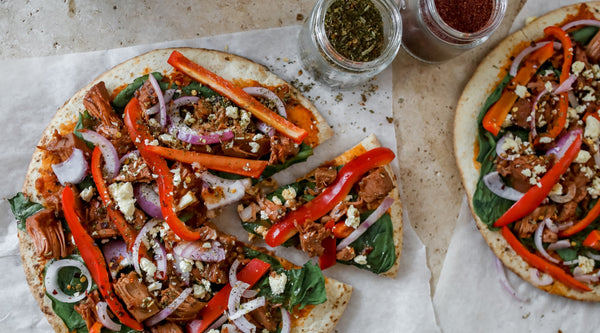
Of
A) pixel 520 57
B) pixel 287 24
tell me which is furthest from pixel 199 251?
pixel 520 57

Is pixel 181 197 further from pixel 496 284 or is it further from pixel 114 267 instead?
pixel 496 284

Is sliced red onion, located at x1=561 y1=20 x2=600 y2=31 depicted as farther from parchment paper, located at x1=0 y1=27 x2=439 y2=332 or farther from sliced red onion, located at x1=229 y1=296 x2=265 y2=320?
sliced red onion, located at x1=229 y1=296 x2=265 y2=320

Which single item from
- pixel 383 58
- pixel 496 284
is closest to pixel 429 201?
pixel 496 284

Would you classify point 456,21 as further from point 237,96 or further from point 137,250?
point 137,250

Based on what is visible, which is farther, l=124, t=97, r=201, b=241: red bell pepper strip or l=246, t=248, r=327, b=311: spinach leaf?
l=246, t=248, r=327, b=311: spinach leaf

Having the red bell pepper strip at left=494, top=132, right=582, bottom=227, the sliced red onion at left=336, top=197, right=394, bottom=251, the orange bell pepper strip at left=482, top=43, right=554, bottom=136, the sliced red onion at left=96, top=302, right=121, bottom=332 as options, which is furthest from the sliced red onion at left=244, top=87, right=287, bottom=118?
the red bell pepper strip at left=494, top=132, right=582, bottom=227

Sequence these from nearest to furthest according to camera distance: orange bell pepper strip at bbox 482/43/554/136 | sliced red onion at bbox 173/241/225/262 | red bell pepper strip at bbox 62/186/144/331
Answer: red bell pepper strip at bbox 62/186/144/331 → sliced red onion at bbox 173/241/225/262 → orange bell pepper strip at bbox 482/43/554/136
